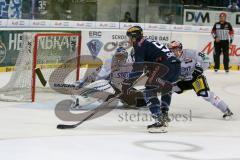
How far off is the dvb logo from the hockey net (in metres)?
6.11

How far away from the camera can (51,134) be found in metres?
6.58

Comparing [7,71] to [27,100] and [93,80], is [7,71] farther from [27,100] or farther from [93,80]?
[93,80]

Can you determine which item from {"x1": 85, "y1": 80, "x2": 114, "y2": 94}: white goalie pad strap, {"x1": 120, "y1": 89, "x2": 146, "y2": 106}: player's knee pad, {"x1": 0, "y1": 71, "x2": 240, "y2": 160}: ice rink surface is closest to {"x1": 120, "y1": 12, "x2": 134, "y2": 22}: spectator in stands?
{"x1": 0, "y1": 71, "x2": 240, "y2": 160}: ice rink surface

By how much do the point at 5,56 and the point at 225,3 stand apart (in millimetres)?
7225

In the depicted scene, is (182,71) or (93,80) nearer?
(182,71)

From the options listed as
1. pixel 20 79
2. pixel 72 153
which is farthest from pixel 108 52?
pixel 72 153

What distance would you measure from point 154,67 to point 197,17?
9428mm

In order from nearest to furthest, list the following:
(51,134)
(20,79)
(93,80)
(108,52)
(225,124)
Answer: (51,134)
(225,124)
(93,80)
(20,79)
(108,52)

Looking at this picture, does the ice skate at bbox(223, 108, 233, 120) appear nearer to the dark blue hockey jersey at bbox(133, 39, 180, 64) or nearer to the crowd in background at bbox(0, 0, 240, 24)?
the dark blue hockey jersey at bbox(133, 39, 180, 64)

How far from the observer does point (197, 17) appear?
1622 cm

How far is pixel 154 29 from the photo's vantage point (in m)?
15.4

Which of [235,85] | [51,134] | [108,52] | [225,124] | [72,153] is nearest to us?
[72,153]

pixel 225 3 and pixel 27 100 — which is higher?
pixel 225 3

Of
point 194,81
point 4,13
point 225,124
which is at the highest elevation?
point 4,13
